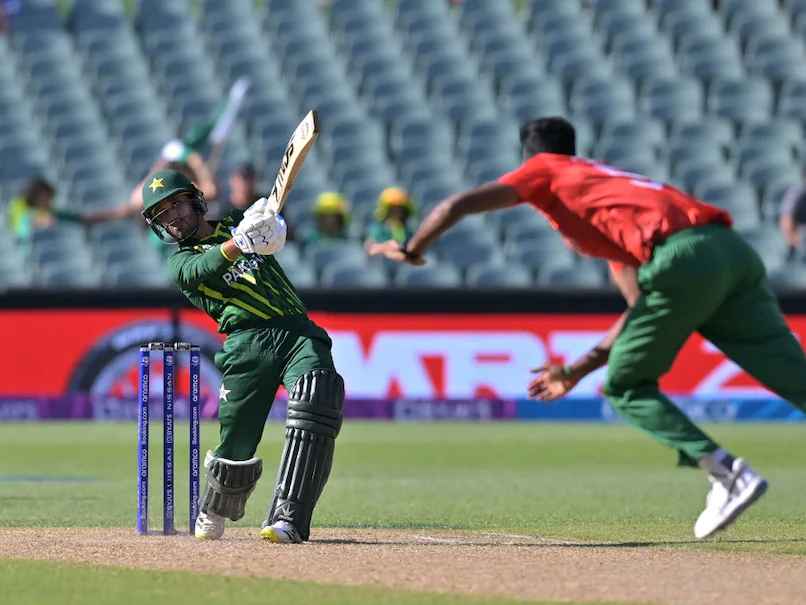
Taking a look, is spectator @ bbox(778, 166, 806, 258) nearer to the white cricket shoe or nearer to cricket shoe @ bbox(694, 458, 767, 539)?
the white cricket shoe

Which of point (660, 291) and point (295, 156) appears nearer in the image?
point (660, 291)

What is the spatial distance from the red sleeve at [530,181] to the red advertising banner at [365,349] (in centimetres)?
1029

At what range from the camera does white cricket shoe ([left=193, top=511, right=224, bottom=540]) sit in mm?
7766

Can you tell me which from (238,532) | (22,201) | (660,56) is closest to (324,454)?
(238,532)

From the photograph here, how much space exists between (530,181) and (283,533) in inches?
77.5

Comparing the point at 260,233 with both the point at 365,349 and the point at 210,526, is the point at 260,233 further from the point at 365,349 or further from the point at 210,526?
the point at 365,349

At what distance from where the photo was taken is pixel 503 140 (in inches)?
828

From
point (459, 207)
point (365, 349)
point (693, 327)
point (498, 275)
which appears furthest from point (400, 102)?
point (459, 207)

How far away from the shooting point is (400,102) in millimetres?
21844

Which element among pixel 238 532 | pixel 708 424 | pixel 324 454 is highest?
pixel 324 454

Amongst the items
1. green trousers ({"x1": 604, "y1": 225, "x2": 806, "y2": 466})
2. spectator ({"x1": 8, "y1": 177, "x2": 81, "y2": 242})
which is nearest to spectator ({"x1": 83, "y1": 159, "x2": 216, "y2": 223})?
spectator ({"x1": 8, "y1": 177, "x2": 81, "y2": 242})

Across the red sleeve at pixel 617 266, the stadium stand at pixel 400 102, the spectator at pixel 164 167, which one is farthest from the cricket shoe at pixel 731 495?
the stadium stand at pixel 400 102

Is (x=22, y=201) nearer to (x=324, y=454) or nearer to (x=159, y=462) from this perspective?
(x=159, y=462)

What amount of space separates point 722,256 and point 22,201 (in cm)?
1373
